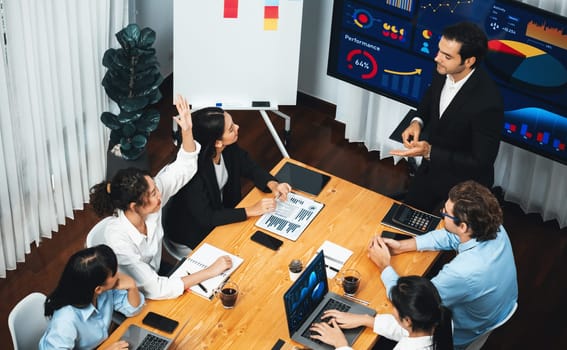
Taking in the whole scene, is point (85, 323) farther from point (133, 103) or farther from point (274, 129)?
point (274, 129)

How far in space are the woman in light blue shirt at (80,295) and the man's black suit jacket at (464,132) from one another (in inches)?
70.3

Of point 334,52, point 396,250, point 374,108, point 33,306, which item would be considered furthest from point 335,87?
point 33,306

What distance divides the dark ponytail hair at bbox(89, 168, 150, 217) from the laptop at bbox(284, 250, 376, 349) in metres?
0.85

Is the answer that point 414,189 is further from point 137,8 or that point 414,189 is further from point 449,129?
point 137,8

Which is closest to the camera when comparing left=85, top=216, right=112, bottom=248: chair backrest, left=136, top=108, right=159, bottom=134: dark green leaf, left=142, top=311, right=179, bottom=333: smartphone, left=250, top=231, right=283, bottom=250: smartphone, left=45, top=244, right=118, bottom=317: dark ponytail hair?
left=45, top=244, right=118, bottom=317: dark ponytail hair

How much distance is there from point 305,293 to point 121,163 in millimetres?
2216

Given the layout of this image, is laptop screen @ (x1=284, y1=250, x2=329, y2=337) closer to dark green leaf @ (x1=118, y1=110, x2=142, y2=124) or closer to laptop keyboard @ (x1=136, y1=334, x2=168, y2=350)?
laptop keyboard @ (x1=136, y1=334, x2=168, y2=350)

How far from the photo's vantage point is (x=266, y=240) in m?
4.13

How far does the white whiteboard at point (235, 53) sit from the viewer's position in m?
5.34

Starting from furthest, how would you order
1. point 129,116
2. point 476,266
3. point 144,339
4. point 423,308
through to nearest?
1. point 129,116
2. point 476,266
3. point 144,339
4. point 423,308

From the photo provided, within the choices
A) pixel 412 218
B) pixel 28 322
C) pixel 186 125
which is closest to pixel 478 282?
pixel 412 218

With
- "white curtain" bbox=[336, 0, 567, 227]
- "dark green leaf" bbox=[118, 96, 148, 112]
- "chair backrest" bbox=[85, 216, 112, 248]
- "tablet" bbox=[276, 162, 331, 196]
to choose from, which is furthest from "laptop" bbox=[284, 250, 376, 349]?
"white curtain" bbox=[336, 0, 567, 227]

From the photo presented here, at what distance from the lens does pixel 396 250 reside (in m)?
4.11

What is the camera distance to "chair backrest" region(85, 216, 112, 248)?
13.0 feet
